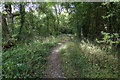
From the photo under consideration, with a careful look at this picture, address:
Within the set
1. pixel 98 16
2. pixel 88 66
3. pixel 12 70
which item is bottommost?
pixel 88 66

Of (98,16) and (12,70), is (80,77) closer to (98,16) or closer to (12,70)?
(12,70)

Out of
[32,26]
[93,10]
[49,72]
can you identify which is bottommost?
[49,72]

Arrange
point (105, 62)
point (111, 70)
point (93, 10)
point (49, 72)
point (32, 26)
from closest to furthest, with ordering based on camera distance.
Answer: point (111, 70)
point (105, 62)
point (49, 72)
point (93, 10)
point (32, 26)

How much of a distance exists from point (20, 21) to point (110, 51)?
7.47 meters

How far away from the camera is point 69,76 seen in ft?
10.1

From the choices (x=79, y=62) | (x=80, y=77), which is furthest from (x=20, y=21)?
(x=80, y=77)

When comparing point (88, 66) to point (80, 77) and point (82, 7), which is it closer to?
point (80, 77)

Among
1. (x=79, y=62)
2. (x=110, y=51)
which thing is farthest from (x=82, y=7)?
(x=79, y=62)

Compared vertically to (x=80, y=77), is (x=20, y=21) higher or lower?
higher

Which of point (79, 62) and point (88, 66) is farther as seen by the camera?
point (79, 62)

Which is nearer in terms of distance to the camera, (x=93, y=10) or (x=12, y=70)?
(x=12, y=70)

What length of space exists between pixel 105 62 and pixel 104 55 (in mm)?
369

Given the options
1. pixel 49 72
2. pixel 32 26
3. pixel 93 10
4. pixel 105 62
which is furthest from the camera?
pixel 32 26

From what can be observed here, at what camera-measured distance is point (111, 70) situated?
2.90 m
